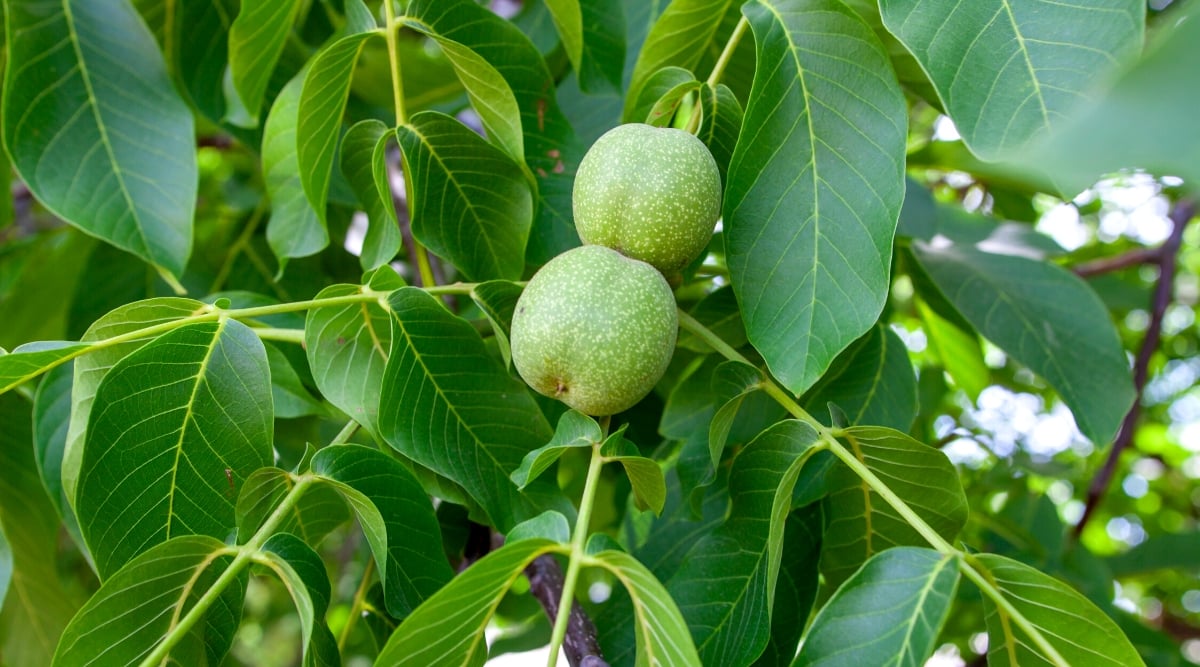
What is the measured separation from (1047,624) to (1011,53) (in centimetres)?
45

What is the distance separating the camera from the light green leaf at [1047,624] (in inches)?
28.7

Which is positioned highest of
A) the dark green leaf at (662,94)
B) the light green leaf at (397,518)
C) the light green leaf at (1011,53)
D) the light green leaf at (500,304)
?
the light green leaf at (1011,53)

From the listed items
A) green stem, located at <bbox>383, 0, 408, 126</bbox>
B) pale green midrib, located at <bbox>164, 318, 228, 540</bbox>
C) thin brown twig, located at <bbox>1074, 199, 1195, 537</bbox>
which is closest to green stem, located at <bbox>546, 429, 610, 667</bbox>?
pale green midrib, located at <bbox>164, 318, 228, 540</bbox>

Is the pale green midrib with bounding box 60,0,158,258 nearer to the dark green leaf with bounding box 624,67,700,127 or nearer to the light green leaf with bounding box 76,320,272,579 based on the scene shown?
the light green leaf with bounding box 76,320,272,579

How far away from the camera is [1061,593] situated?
740 mm

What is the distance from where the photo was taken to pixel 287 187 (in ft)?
4.02

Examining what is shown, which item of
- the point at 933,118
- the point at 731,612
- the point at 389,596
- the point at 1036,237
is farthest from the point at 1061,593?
the point at 933,118

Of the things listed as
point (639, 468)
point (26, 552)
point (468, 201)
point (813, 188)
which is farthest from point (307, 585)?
point (26, 552)

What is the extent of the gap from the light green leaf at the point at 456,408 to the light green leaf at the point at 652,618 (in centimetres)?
23

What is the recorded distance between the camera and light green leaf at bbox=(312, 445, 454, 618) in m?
0.86

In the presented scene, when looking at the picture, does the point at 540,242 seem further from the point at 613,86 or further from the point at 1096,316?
the point at 1096,316

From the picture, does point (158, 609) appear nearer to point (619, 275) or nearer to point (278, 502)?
point (278, 502)

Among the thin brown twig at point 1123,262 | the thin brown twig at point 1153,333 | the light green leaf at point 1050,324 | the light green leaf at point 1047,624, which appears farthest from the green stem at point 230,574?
the thin brown twig at point 1123,262

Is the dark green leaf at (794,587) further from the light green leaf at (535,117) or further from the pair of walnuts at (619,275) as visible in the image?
the light green leaf at (535,117)
